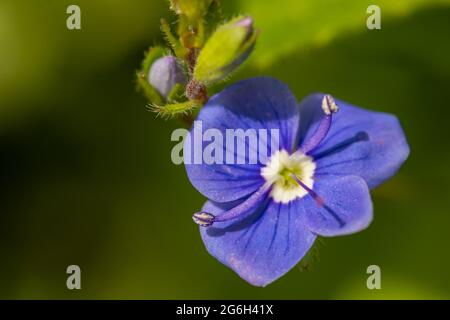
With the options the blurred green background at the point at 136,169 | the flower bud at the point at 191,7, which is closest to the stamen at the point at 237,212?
the flower bud at the point at 191,7

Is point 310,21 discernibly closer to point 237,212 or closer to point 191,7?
point 191,7

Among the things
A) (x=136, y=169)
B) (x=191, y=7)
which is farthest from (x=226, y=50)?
(x=136, y=169)

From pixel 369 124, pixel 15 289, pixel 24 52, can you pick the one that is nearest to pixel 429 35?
pixel 369 124

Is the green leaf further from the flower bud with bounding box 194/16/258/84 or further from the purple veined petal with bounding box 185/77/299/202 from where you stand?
the flower bud with bounding box 194/16/258/84
